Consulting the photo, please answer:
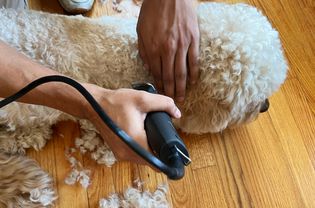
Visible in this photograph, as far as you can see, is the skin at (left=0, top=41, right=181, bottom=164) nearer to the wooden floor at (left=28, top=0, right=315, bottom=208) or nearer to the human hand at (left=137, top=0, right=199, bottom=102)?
the human hand at (left=137, top=0, right=199, bottom=102)

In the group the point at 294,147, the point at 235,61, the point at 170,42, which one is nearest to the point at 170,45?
the point at 170,42

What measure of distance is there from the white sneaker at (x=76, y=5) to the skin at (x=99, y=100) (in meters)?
0.53

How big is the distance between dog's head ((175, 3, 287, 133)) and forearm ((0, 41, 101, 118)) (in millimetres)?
289

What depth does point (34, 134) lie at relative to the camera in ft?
3.63

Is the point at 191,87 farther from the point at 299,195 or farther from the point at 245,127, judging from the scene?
the point at 299,195

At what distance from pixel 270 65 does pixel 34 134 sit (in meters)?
0.59

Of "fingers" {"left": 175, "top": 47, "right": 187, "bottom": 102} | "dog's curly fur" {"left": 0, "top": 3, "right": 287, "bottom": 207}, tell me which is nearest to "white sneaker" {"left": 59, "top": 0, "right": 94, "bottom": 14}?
"dog's curly fur" {"left": 0, "top": 3, "right": 287, "bottom": 207}

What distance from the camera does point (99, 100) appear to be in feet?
2.42

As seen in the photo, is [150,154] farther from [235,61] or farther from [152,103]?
[235,61]

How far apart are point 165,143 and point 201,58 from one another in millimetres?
325

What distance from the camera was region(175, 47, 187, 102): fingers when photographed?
2.97 ft

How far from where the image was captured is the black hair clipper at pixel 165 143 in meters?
0.62

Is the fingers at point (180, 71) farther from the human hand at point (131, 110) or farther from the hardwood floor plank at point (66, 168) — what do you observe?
the hardwood floor plank at point (66, 168)

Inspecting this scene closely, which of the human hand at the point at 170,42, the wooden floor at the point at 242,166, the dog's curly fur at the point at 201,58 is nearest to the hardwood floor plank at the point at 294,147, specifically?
the wooden floor at the point at 242,166
